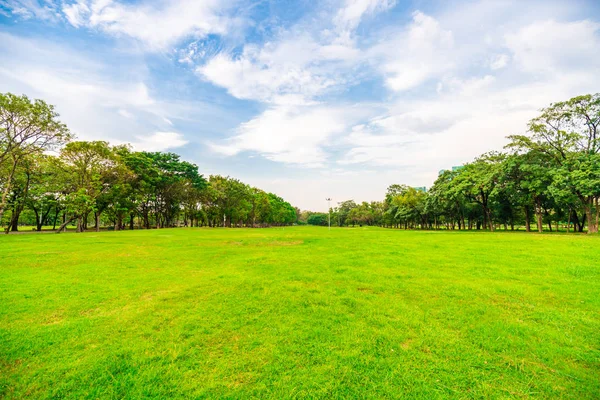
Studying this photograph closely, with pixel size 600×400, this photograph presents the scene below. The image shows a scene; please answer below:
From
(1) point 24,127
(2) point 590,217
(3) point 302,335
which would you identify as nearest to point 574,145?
(2) point 590,217

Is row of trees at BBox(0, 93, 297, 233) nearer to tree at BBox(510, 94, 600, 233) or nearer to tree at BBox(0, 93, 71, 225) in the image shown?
tree at BBox(0, 93, 71, 225)

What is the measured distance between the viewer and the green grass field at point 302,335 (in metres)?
3.24

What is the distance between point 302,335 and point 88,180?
42.1 meters

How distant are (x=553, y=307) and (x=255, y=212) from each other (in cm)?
7550

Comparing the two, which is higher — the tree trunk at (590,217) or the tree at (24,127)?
the tree at (24,127)

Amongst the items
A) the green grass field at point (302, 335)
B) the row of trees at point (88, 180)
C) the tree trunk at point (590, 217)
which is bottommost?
the green grass field at point (302, 335)

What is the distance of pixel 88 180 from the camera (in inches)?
1329

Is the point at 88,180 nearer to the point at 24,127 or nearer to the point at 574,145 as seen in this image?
the point at 24,127

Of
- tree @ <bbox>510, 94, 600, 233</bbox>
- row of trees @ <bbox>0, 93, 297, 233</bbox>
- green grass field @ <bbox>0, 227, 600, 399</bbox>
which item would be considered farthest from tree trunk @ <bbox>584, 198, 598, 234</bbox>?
row of trees @ <bbox>0, 93, 297, 233</bbox>

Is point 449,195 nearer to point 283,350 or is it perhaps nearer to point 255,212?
point 283,350

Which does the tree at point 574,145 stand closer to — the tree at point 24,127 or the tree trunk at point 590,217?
the tree trunk at point 590,217

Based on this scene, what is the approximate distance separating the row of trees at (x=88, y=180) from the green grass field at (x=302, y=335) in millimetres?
27960

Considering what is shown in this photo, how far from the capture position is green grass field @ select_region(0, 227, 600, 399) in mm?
3240

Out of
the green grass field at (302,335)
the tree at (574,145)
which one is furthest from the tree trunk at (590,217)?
the green grass field at (302,335)
